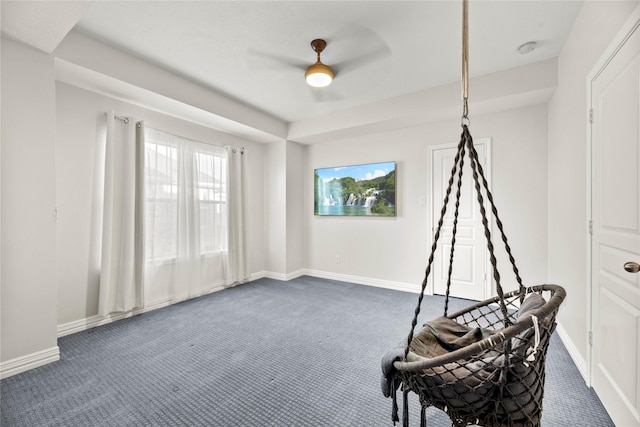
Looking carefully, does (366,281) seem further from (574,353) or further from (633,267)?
→ (633,267)

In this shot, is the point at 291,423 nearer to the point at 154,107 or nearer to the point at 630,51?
the point at 630,51

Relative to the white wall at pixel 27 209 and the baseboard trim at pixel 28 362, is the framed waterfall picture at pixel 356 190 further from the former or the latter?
the baseboard trim at pixel 28 362

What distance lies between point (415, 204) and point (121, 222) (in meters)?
3.54

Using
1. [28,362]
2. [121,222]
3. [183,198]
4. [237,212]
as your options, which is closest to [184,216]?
[183,198]

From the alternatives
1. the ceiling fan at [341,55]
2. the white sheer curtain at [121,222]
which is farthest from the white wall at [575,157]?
the white sheer curtain at [121,222]

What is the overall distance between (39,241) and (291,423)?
7.28 ft

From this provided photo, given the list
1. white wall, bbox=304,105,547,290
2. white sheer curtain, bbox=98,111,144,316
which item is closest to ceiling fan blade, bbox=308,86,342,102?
white wall, bbox=304,105,547,290

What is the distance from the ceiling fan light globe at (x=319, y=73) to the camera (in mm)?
2633

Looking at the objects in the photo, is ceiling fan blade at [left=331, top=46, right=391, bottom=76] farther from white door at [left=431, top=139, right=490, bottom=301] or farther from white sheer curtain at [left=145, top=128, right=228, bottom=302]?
white sheer curtain at [left=145, top=128, right=228, bottom=302]

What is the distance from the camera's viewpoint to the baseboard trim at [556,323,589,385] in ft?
6.26

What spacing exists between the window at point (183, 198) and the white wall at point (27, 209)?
1094 mm

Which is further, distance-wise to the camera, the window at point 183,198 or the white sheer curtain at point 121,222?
the window at point 183,198

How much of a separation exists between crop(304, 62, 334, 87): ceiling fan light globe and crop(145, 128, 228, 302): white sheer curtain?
1.90m

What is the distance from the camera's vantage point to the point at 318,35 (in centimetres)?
231
